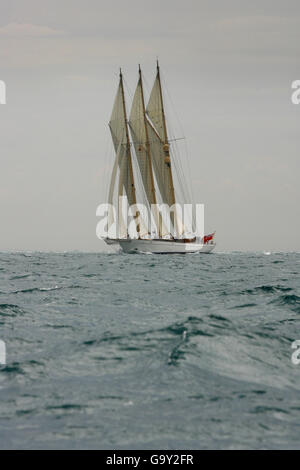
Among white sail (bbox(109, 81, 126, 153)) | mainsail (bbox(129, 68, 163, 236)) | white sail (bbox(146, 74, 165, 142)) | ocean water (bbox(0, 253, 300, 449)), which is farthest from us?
white sail (bbox(109, 81, 126, 153))

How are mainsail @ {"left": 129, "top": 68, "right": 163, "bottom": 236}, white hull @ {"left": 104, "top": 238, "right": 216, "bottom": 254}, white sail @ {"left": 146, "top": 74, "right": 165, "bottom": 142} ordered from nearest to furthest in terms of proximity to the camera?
mainsail @ {"left": 129, "top": 68, "right": 163, "bottom": 236} → white sail @ {"left": 146, "top": 74, "right": 165, "bottom": 142} → white hull @ {"left": 104, "top": 238, "right": 216, "bottom": 254}

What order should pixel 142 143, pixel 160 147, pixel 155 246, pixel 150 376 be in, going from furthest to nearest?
pixel 155 246 → pixel 142 143 → pixel 160 147 → pixel 150 376

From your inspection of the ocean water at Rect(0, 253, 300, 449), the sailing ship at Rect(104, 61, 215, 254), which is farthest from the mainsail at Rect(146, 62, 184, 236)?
the ocean water at Rect(0, 253, 300, 449)

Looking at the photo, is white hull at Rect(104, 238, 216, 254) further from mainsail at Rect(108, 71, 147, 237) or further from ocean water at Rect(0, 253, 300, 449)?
ocean water at Rect(0, 253, 300, 449)

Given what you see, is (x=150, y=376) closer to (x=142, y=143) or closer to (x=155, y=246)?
(x=142, y=143)

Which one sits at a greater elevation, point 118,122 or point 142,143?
point 118,122

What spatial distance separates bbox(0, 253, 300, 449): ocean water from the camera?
334 inches

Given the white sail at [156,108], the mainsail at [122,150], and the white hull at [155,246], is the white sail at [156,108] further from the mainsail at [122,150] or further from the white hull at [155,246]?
the white hull at [155,246]

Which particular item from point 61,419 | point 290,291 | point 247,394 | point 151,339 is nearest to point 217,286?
point 290,291

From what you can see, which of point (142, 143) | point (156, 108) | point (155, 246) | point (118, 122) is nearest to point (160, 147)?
point (142, 143)

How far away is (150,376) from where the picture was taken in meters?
11.5

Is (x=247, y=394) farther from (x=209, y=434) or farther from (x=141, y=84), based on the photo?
(x=141, y=84)

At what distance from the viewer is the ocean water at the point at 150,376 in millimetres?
8484

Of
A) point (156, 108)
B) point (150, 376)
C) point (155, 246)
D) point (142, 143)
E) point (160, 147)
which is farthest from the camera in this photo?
point (155, 246)
